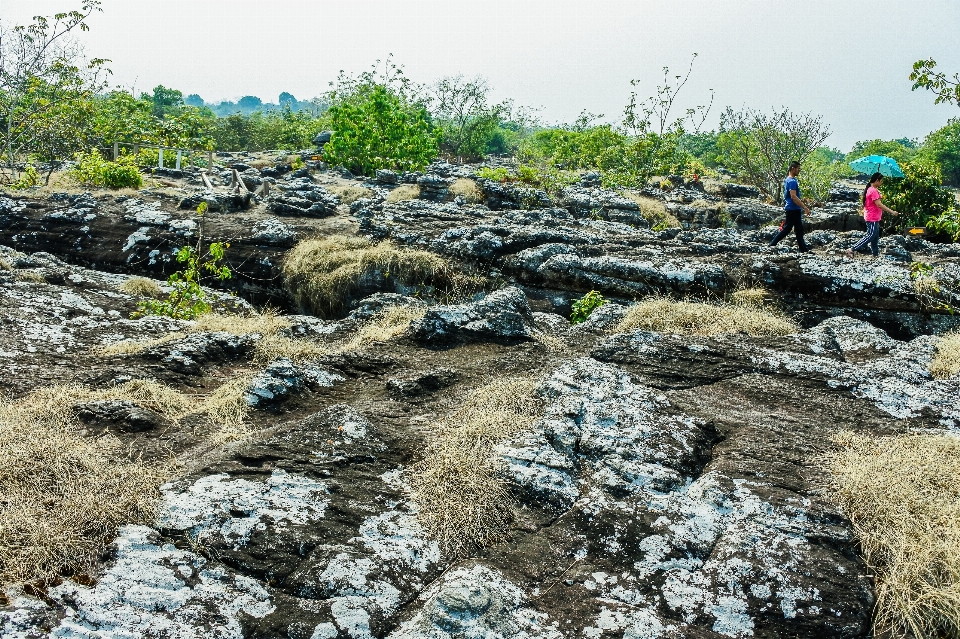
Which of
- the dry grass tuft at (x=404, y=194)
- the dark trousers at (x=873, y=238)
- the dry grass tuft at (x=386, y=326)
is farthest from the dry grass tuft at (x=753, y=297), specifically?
the dry grass tuft at (x=404, y=194)

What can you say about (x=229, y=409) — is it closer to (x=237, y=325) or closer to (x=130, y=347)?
(x=130, y=347)

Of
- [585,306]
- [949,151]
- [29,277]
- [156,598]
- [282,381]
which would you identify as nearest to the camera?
[156,598]

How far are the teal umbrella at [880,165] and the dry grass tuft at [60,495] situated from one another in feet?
62.0

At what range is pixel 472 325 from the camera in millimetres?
7332

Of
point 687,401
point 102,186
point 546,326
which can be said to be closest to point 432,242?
point 546,326

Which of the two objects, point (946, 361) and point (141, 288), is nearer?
point (946, 361)

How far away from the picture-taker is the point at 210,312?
9.51m

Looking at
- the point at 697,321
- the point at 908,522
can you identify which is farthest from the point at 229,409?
the point at 697,321

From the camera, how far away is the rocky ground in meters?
3.17

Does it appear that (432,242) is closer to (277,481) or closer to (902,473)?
(277,481)

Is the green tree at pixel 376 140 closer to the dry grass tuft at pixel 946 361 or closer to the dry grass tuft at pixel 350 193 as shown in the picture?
the dry grass tuft at pixel 350 193

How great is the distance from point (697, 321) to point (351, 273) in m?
5.96

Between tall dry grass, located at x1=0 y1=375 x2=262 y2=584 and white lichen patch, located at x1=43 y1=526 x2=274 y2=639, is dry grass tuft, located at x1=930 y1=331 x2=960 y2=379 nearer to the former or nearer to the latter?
white lichen patch, located at x1=43 y1=526 x2=274 y2=639

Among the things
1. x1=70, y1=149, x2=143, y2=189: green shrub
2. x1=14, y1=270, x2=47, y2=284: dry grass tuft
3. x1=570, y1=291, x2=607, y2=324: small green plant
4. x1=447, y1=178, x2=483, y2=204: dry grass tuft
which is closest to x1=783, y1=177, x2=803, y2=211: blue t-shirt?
x1=570, y1=291, x2=607, y2=324: small green plant
